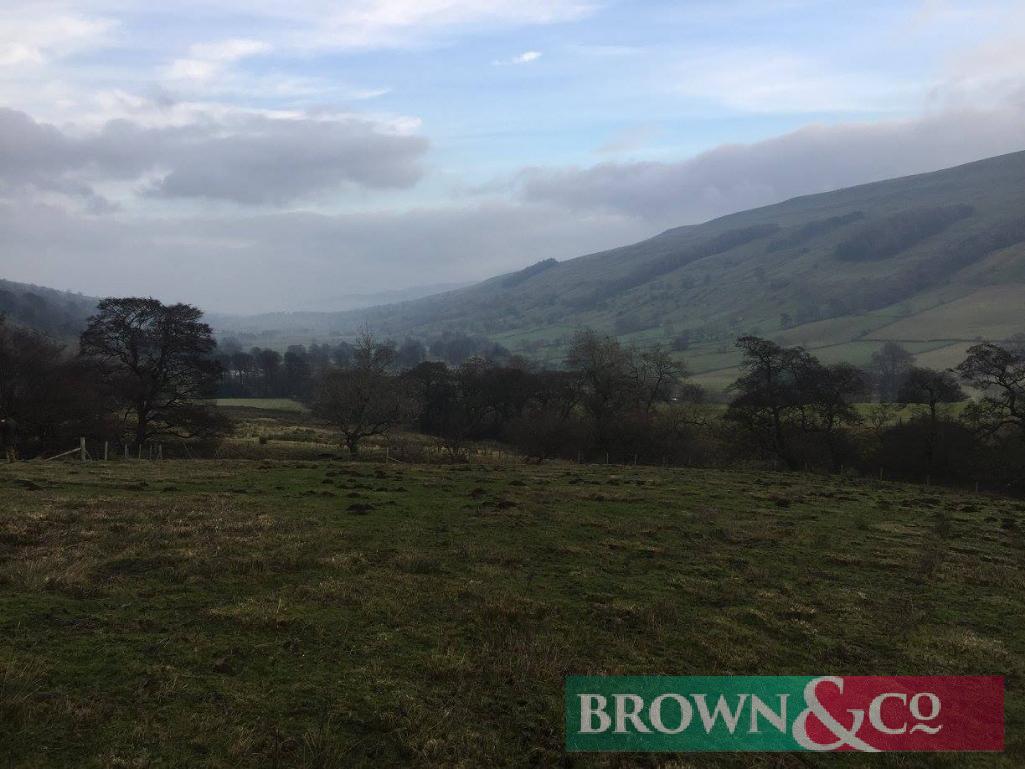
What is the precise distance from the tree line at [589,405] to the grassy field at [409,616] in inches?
913

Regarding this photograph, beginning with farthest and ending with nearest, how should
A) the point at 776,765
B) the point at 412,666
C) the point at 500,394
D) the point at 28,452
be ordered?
1. the point at 500,394
2. the point at 28,452
3. the point at 412,666
4. the point at 776,765

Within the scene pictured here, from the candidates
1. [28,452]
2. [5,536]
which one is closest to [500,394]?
[28,452]

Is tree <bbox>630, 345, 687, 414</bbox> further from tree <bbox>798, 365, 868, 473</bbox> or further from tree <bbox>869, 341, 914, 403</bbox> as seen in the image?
tree <bbox>869, 341, 914, 403</bbox>

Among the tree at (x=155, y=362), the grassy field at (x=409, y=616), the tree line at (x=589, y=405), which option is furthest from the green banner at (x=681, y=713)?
the tree at (x=155, y=362)

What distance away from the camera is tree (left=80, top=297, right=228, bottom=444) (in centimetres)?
4134

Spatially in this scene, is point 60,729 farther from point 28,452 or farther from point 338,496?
point 28,452

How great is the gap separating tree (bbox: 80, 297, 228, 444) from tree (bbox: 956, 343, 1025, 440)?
6107cm

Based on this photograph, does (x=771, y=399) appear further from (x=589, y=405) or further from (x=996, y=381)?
(x=589, y=405)

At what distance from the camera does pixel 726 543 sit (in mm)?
17641

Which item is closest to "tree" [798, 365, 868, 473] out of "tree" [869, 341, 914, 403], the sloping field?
"tree" [869, 341, 914, 403]

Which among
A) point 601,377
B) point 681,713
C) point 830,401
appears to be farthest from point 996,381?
point 681,713

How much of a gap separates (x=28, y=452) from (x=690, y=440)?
54.8m

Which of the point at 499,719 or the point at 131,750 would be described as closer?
the point at 131,750

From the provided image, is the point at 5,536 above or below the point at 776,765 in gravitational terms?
above
